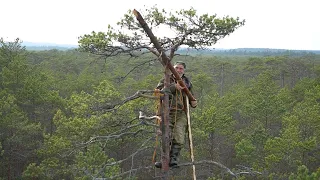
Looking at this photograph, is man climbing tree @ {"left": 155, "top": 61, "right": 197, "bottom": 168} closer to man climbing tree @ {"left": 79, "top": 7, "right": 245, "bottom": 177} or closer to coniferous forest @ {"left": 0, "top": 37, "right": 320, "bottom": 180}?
man climbing tree @ {"left": 79, "top": 7, "right": 245, "bottom": 177}

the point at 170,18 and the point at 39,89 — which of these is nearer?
the point at 170,18

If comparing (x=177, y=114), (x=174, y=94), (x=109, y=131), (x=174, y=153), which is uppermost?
(x=174, y=94)

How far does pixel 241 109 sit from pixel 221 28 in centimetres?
2136

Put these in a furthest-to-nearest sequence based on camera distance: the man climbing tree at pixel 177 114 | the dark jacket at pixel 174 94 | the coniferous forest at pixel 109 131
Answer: the coniferous forest at pixel 109 131 < the man climbing tree at pixel 177 114 < the dark jacket at pixel 174 94

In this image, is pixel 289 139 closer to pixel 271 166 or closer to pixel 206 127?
pixel 271 166

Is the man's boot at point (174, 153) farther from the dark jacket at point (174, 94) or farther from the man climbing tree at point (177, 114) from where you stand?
the dark jacket at point (174, 94)

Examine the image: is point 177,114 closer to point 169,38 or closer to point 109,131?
point 169,38

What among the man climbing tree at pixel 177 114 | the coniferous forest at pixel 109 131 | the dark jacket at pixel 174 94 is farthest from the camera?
the coniferous forest at pixel 109 131

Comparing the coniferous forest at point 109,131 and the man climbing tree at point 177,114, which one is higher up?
the man climbing tree at point 177,114

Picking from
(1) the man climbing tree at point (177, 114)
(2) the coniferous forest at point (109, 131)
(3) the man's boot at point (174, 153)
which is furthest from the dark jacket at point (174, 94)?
(2) the coniferous forest at point (109, 131)

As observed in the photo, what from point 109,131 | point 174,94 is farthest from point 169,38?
point 109,131

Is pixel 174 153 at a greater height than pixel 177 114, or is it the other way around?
pixel 177 114

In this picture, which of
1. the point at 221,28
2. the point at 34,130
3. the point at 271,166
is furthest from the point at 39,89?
the point at 221,28

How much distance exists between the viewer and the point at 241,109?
89.0 ft
